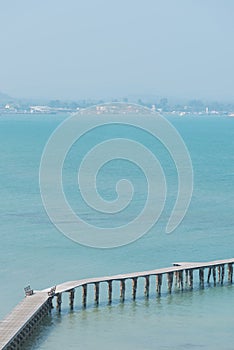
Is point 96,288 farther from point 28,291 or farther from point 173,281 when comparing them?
point 173,281

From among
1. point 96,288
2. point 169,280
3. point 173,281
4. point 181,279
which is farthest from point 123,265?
point 96,288

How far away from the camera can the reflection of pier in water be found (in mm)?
31062

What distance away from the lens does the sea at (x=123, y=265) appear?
32.2 meters

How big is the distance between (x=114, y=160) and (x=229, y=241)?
1851 inches

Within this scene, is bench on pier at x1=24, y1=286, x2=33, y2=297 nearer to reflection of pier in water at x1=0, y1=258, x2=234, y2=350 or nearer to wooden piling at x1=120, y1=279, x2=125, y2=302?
reflection of pier in water at x1=0, y1=258, x2=234, y2=350

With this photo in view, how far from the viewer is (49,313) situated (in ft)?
112

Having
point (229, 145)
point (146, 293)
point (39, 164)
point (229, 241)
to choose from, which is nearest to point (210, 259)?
point (229, 241)

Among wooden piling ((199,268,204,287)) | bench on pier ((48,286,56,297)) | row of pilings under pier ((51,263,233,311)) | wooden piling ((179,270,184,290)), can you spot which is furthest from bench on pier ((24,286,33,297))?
wooden piling ((199,268,204,287))

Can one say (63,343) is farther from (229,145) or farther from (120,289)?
(229,145)

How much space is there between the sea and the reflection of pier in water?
15.3 inches

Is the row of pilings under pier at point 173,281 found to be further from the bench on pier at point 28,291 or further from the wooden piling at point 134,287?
the bench on pier at point 28,291

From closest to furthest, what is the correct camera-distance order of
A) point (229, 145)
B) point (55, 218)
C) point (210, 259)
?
point (210, 259) < point (55, 218) < point (229, 145)

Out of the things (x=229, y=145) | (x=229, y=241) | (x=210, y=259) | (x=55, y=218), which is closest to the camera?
(x=210, y=259)

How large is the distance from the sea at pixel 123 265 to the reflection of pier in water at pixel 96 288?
389 mm
